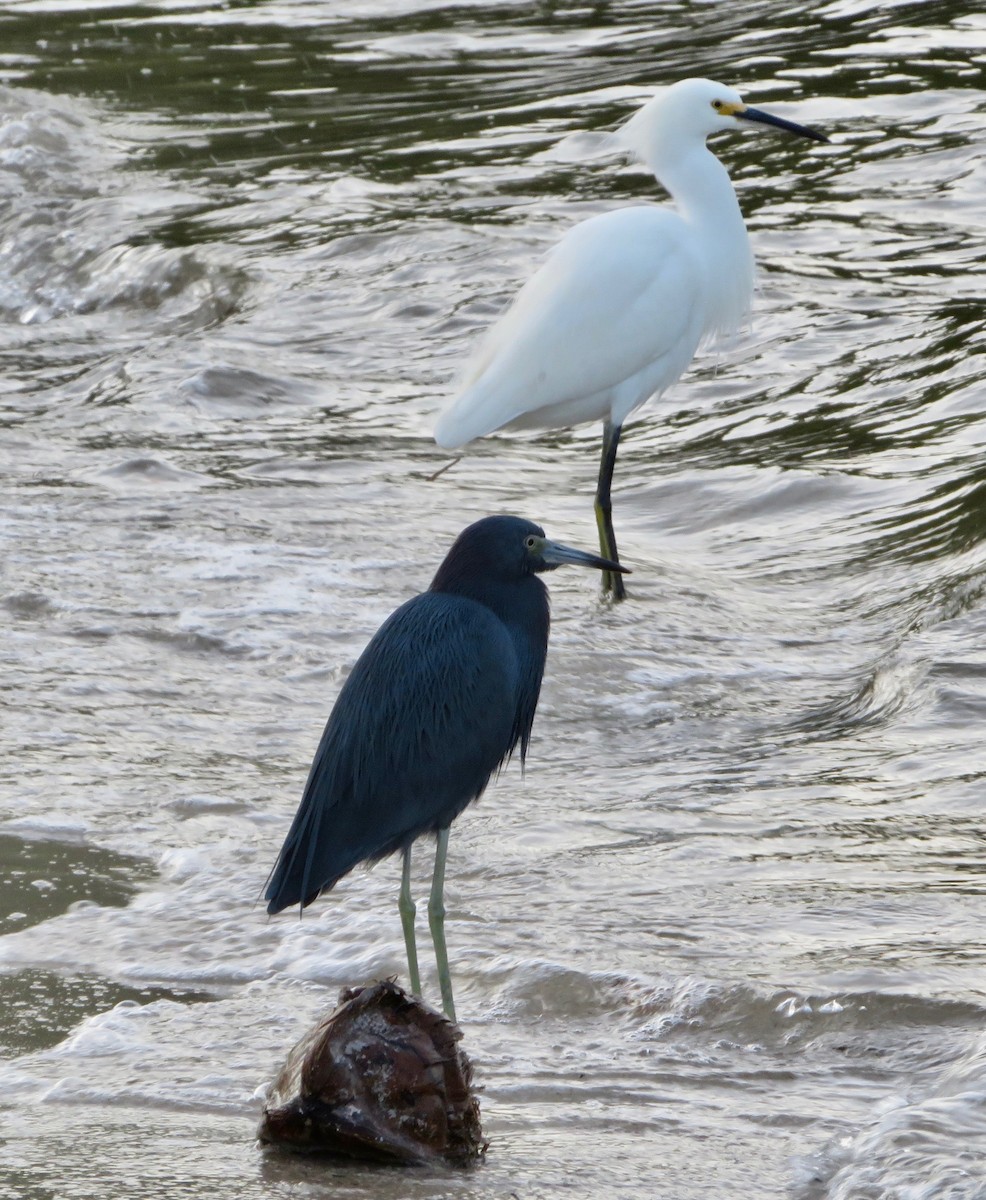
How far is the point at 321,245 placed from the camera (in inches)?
392

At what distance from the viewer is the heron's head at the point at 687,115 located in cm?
699

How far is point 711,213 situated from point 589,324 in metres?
0.77

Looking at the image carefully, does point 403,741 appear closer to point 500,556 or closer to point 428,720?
point 428,720

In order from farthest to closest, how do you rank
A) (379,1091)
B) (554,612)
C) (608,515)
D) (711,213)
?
1. (711,213)
2. (608,515)
3. (554,612)
4. (379,1091)

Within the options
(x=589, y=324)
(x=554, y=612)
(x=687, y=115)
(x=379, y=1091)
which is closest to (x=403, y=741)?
(x=379, y=1091)

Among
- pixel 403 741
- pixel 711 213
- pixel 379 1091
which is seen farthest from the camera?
pixel 711 213

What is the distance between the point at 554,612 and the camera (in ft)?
20.1

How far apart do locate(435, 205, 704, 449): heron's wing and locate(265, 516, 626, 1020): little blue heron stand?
301cm

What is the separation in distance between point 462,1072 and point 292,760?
2165 millimetres

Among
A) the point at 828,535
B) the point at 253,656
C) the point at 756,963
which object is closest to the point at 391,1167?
the point at 756,963

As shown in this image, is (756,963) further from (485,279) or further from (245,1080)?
(485,279)

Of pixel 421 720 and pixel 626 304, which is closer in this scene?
pixel 421 720

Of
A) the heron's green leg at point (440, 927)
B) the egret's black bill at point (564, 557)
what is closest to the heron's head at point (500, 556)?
the egret's black bill at point (564, 557)

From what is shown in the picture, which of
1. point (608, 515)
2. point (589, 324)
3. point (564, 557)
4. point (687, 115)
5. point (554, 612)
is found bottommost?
point (554, 612)
